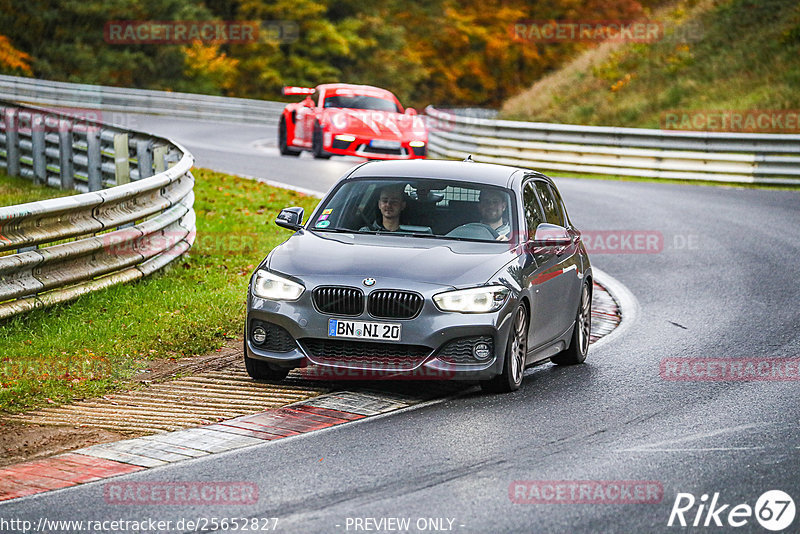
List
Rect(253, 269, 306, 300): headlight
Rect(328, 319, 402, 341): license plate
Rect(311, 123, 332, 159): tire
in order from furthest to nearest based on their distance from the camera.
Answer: Rect(311, 123, 332, 159): tire, Rect(253, 269, 306, 300): headlight, Rect(328, 319, 402, 341): license plate

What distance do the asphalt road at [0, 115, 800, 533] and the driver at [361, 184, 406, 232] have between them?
1547mm

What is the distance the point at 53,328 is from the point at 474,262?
11.6ft

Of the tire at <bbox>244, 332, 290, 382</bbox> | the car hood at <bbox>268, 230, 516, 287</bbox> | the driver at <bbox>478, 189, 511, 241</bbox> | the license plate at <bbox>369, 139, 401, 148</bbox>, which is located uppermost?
Answer: the driver at <bbox>478, 189, 511, 241</bbox>

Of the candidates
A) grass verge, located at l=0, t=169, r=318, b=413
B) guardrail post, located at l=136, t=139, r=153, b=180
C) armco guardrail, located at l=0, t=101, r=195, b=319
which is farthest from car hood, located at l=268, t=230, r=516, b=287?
guardrail post, located at l=136, t=139, r=153, b=180

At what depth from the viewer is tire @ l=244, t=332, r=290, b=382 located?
8750mm

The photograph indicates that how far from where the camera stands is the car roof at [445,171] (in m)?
9.78

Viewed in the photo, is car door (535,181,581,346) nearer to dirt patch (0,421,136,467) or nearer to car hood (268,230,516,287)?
car hood (268,230,516,287)

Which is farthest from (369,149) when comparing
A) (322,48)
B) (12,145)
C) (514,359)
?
(322,48)

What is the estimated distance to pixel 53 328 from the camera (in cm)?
991

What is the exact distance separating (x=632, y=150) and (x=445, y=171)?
18422 mm

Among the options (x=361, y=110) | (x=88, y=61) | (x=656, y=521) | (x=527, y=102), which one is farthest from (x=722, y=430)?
(x=88, y=61)

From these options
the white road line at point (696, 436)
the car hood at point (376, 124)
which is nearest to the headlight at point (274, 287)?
the white road line at point (696, 436)

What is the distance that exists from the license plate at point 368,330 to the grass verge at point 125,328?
170 centimetres

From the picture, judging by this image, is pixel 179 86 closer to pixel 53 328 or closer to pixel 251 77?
pixel 251 77
